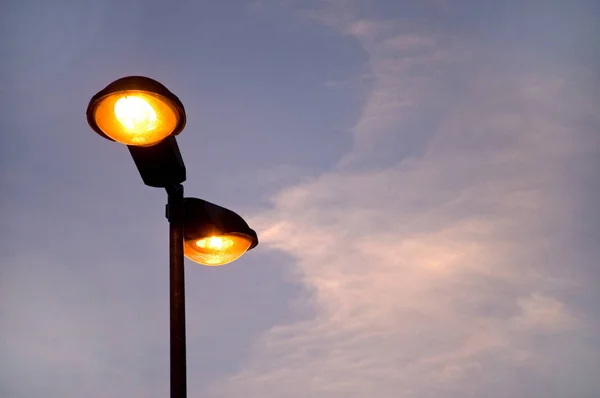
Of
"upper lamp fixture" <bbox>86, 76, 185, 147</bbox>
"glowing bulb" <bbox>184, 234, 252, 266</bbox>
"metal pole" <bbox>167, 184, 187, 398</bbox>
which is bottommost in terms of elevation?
"metal pole" <bbox>167, 184, 187, 398</bbox>

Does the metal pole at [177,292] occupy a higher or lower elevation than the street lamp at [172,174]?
lower

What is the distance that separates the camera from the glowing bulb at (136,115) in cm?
516

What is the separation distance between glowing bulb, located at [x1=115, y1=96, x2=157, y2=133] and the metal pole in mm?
686

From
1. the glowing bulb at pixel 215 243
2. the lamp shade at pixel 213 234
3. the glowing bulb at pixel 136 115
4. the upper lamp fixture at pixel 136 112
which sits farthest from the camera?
the glowing bulb at pixel 215 243

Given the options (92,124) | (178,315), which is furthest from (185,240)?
(92,124)

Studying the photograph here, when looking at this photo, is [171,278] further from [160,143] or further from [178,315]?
[160,143]

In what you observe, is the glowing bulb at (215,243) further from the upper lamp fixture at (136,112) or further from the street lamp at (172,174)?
the upper lamp fixture at (136,112)

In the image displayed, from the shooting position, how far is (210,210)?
595cm

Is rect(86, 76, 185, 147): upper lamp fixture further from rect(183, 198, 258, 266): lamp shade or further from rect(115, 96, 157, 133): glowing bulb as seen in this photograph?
rect(183, 198, 258, 266): lamp shade

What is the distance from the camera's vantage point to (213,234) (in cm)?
590

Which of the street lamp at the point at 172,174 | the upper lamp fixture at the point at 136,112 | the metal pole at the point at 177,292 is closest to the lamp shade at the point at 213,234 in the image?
the street lamp at the point at 172,174

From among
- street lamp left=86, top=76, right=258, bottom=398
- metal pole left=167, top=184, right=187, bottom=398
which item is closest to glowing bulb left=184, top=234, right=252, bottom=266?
street lamp left=86, top=76, right=258, bottom=398

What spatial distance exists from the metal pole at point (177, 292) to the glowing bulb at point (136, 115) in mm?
686

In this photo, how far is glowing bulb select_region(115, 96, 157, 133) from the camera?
5164 millimetres
